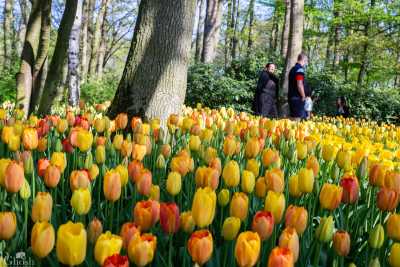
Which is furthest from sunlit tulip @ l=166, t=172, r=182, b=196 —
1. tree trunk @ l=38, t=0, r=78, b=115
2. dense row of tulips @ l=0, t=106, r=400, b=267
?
tree trunk @ l=38, t=0, r=78, b=115

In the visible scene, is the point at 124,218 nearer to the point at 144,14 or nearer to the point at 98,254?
the point at 98,254

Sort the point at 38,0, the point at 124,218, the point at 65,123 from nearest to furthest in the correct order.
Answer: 1. the point at 124,218
2. the point at 65,123
3. the point at 38,0

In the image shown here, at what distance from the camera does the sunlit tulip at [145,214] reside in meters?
1.49

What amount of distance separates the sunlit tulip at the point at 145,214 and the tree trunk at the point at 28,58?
15.3 ft

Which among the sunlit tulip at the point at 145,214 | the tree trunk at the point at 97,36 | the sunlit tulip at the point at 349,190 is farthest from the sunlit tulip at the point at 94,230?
the tree trunk at the point at 97,36

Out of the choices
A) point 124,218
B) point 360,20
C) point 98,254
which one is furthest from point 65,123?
point 360,20

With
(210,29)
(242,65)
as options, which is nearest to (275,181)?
(242,65)

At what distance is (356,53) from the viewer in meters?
20.6

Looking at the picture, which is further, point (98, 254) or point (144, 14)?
point (144, 14)

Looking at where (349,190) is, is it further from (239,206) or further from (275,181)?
(239,206)

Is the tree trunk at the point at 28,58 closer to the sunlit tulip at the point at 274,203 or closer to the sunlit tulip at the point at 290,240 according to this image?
the sunlit tulip at the point at 274,203

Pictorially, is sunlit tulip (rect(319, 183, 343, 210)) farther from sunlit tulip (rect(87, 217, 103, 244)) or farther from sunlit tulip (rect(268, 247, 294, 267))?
sunlit tulip (rect(87, 217, 103, 244))

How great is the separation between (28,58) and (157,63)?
2.23 m

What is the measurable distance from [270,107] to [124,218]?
8876mm
